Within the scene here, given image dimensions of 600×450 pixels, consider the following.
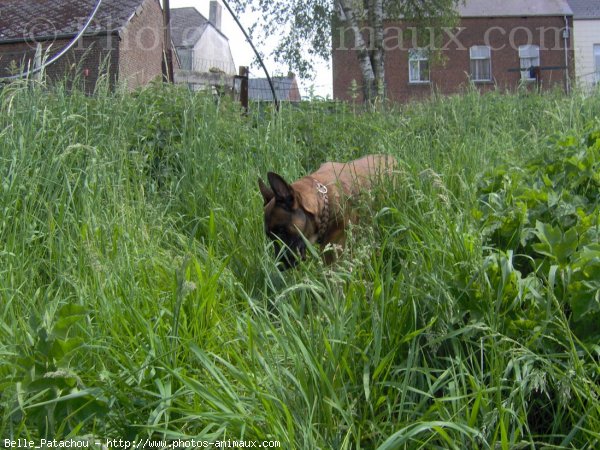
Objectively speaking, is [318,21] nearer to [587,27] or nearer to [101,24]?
[101,24]

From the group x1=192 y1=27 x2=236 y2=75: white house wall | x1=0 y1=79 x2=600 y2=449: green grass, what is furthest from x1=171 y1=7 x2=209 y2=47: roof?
x1=0 y1=79 x2=600 y2=449: green grass

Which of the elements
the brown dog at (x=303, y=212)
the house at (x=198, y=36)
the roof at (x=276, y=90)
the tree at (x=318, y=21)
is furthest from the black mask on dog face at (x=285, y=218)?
the house at (x=198, y=36)

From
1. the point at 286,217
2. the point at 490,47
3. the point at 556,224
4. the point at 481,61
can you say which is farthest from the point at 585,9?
the point at 556,224

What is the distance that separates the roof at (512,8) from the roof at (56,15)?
17.5 meters

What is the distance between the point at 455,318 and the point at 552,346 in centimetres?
37

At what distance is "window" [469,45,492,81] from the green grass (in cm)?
3467

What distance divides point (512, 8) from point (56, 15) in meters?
24.0

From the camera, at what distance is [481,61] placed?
3753cm

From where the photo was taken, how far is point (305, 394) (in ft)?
7.93

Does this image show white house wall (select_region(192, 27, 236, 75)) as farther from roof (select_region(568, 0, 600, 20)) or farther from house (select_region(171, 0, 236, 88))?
roof (select_region(568, 0, 600, 20))

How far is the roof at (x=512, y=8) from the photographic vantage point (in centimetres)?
3681

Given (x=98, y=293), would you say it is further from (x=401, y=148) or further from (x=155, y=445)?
(x=401, y=148)

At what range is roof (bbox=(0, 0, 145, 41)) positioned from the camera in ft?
112

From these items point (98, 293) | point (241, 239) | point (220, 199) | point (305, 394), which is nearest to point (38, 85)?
point (220, 199)
